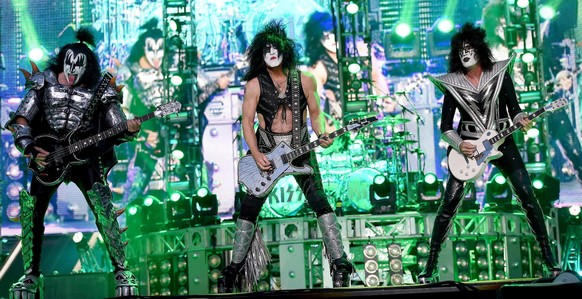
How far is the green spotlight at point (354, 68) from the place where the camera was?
13703 millimetres

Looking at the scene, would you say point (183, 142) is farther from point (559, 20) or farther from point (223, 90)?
point (559, 20)

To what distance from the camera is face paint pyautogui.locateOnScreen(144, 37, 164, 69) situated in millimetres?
15383

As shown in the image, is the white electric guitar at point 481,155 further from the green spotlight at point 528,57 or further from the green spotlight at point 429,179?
the green spotlight at point 528,57

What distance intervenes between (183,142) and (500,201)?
4796mm

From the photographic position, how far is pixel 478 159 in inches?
300

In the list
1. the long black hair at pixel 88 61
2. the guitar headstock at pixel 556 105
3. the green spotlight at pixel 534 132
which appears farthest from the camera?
the green spotlight at pixel 534 132

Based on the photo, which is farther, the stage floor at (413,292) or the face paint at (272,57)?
the face paint at (272,57)

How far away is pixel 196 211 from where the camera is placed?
40.0ft

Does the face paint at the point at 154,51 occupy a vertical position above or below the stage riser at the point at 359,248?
above

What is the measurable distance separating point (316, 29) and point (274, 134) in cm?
774

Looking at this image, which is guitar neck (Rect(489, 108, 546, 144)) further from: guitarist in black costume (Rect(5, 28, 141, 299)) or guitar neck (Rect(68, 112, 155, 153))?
guitarist in black costume (Rect(5, 28, 141, 299))

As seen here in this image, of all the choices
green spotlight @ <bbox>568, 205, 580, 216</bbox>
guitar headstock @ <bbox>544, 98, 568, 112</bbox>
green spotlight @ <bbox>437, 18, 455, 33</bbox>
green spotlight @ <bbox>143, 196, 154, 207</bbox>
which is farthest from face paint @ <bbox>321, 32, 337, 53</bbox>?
guitar headstock @ <bbox>544, 98, 568, 112</bbox>

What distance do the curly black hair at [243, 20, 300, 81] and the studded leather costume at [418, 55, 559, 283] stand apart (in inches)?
51.3

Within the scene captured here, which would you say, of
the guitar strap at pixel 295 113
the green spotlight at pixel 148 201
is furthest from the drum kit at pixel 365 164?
the guitar strap at pixel 295 113
